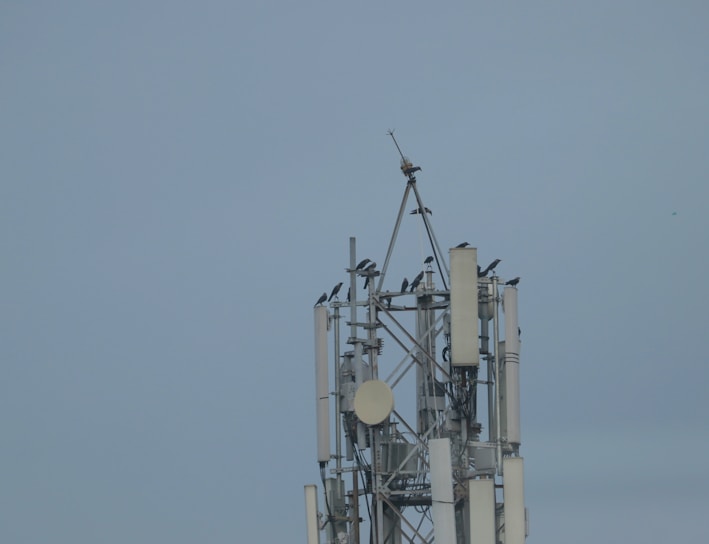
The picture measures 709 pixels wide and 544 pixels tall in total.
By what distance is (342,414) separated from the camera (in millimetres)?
84438

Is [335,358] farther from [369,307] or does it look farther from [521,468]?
[521,468]

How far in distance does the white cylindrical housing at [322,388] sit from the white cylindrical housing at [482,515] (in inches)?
234

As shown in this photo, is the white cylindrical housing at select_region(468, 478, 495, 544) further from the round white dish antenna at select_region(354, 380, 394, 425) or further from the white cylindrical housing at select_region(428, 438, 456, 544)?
the round white dish antenna at select_region(354, 380, 394, 425)

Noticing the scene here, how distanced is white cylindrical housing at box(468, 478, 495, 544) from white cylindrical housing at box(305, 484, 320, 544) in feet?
19.5

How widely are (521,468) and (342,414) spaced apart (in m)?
6.55

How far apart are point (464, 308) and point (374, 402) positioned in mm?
4244

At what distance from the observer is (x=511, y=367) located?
272 feet

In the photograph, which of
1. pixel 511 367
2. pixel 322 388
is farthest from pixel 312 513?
pixel 511 367

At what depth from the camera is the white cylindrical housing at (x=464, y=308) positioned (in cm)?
8206

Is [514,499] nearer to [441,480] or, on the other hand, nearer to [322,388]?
[441,480]

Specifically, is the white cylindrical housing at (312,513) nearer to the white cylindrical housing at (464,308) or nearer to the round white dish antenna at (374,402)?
the round white dish antenna at (374,402)

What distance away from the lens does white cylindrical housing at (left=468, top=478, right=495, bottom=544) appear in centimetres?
8056

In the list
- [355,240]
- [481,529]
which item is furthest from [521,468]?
[355,240]

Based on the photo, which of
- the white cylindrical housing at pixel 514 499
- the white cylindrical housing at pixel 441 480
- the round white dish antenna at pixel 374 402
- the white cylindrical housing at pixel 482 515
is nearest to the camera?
the white cylindrical housing at pixel 482 515
